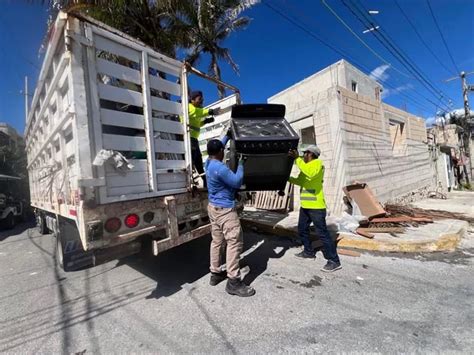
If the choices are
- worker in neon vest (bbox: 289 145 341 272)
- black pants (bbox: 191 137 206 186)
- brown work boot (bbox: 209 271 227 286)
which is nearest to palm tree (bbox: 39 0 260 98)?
black pants (bbox: 191 137 206 186)

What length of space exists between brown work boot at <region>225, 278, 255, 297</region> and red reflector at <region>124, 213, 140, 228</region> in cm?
128

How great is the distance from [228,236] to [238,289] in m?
0.61

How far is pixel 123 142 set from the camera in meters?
2.61

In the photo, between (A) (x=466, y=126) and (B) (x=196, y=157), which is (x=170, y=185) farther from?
(A) (x=466, y=126)

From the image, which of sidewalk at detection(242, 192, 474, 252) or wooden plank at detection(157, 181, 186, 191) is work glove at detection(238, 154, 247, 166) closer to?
wooden plank at detection(157, 181, 186, 191)

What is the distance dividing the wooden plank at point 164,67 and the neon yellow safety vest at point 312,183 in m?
2.05

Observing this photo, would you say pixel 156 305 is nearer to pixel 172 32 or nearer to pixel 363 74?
pixel 172 32

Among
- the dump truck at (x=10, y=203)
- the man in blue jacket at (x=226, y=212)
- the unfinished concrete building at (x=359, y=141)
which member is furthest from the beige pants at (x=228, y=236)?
the dump truck at (x=10, y=203)

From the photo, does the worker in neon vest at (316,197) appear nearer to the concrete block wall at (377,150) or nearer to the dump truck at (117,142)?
the dump truck at (117,142)

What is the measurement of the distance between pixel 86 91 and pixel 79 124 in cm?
34

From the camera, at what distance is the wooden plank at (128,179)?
2.48m

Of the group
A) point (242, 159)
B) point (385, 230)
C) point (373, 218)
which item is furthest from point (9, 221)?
point (385, 230)

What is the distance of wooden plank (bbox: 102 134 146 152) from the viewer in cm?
249

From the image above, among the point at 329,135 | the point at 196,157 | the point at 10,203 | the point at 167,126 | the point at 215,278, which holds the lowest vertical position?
the point at 215,278
